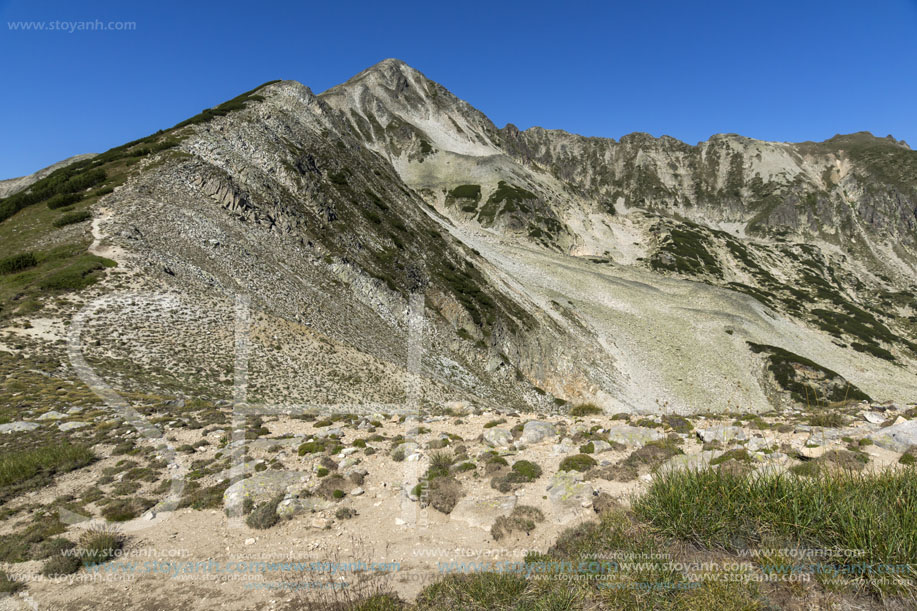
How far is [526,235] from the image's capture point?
433ft

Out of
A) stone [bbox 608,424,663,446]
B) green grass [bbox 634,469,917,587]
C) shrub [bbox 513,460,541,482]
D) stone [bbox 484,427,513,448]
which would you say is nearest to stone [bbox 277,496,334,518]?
shrub [bbox 513,460,541,482]

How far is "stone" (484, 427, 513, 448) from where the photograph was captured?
15.8 m

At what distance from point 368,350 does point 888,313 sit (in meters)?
202

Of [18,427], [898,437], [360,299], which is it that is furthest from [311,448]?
[360,299]

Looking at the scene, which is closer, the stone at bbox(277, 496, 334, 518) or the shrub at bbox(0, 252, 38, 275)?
the stone at bbox(277, 496, 334, 518)

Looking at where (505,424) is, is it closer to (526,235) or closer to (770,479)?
(770,479)

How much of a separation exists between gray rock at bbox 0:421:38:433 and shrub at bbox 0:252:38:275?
874 inches

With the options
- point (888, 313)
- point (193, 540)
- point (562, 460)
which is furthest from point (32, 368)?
point (888, 313)

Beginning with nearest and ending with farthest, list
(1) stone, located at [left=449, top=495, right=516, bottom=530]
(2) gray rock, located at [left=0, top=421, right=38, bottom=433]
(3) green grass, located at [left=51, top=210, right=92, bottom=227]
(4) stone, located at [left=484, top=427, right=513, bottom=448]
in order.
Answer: (1) stone, located at [left=449, top=495, right=516, bottom=530]
(2) gray rock, located at [left=0, top=421, right=38, bottom=433]
(4) stone, located at [left=484, top=427, right=513, bottom=448]
(3) green grass, located at [left=51, top=210, right=92, bottom=227]

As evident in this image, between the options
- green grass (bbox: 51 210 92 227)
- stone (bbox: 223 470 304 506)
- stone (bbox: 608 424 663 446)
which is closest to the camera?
stone (bbox: 223 470 304 506)

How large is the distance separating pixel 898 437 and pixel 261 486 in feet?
63.6

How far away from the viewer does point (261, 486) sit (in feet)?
42.5

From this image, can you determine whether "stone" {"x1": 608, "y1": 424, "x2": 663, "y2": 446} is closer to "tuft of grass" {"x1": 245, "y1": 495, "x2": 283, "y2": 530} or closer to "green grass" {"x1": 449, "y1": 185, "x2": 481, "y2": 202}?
"tuft of grass" {"x1": 245, "y1": 495, "x2": 283, "y2": 530}

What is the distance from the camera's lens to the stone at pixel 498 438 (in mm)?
15750
